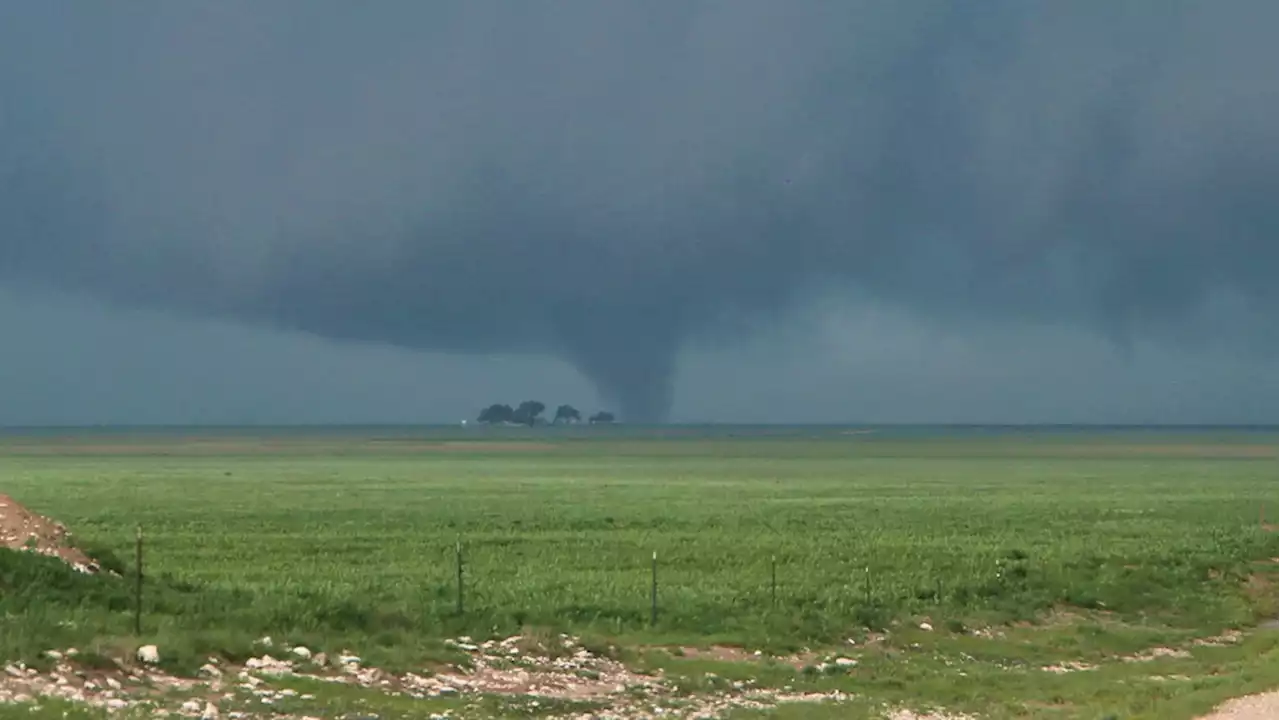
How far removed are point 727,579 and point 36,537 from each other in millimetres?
15860

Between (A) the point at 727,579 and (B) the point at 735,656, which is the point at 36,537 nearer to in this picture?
(B) the point at 735,656

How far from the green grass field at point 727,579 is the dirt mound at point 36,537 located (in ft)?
5.13

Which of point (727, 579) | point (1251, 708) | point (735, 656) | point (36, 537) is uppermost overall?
point (36, 537)

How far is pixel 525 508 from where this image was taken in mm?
66938

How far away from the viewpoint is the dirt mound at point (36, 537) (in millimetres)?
25922

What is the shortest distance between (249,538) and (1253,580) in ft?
93.6

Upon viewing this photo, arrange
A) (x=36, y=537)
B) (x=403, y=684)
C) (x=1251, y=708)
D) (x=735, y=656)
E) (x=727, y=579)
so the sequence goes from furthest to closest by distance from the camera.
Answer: (x=727, y=579)
(x=36, y=537)
(x=735, y=656)
(x=403, y=684)
(x=1251, y=708)

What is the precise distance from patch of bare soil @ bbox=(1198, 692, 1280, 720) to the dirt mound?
17043 mm

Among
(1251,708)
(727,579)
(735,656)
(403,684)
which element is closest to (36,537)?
(403,684)

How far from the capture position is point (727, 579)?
36.7 m

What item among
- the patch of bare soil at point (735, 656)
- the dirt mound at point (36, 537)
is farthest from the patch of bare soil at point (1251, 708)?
the dirt mound at point (36, 537)

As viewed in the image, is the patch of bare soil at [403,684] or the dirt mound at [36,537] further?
the dirt mound at [36,537]

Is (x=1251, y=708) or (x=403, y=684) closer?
(x=1251, y=708)

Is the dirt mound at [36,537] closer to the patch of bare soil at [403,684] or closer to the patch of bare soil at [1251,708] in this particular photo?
the patch of bare soil at [403,684]
